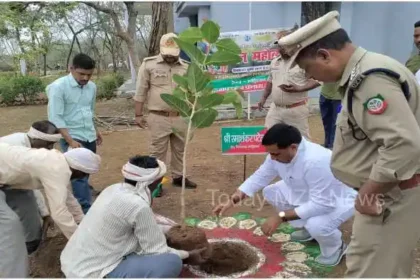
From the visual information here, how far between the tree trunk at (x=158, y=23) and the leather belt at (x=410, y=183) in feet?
23.5

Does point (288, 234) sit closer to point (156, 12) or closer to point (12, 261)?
point (12, 261)

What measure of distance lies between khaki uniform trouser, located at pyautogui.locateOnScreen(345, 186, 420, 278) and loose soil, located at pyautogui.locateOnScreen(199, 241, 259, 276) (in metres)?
1.29

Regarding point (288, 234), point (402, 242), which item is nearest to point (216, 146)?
point (288, 234)

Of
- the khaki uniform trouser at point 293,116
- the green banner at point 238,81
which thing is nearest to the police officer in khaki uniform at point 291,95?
the khaki uniform trouser at point 293,116

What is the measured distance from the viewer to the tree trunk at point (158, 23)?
8343mm

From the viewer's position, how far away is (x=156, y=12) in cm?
838

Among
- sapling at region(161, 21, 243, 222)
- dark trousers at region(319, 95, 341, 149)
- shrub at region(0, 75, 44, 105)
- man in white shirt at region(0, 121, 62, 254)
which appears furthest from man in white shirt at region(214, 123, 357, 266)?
shrub at region(0, 75, 44, 105)

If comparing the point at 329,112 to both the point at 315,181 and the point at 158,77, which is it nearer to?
the point at 158,77

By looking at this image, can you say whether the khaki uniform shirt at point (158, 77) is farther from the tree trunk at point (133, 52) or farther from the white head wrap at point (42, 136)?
the tree trunk at point (133, 52)

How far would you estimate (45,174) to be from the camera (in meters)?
2.65

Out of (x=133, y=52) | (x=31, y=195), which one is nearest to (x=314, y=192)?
(x=31, y=195)

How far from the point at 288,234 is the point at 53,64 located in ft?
106

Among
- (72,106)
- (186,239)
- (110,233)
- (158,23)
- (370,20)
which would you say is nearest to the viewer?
(110,233)

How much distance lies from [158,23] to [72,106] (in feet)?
16.1
